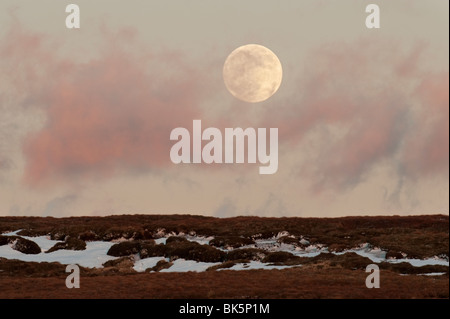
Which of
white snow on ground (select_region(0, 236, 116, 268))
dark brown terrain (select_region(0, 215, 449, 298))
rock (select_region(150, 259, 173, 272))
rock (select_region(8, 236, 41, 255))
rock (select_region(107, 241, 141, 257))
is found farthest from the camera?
rock (select_region(8, 236, 41, 255))

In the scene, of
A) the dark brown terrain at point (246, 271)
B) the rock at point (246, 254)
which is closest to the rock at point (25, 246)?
the dark brown terrain at point (246, 271)

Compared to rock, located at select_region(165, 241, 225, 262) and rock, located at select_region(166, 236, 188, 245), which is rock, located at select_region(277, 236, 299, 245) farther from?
rock, located at select_region(166, 236, 188, 245)

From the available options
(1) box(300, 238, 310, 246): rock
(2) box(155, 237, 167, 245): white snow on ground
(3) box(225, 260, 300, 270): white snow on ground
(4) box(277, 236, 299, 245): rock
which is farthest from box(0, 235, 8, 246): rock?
(1) box(300, 238, 310, 246): rock

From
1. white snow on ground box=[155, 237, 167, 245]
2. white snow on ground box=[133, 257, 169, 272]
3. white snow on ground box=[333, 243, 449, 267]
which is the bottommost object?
white snow on ground box=[133, 257, 169, 272]

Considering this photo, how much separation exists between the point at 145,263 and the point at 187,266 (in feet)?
14.9

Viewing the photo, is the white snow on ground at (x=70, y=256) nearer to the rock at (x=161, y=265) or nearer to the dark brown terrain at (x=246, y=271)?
the dark brown terrain at (x=246, y=271)

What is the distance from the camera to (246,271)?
3959 centimetres

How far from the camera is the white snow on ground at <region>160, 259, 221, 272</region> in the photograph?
44.0m

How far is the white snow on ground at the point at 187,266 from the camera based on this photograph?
144 feet

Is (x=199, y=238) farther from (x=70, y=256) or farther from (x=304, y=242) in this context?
(x=70, y=256)

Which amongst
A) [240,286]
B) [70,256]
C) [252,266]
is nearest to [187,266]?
[252,266]

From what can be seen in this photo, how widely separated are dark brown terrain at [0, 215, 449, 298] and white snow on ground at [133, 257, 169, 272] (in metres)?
0.71
